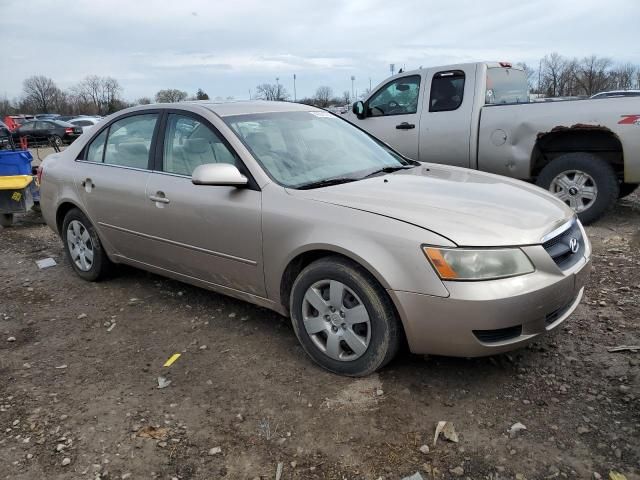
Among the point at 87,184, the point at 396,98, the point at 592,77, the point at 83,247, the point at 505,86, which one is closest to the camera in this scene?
the point at 87,184

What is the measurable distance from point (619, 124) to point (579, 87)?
57937 mm

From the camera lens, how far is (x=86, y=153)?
191 inches

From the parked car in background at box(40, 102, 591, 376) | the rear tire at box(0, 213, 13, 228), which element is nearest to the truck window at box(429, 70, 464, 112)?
the parked car in background at box(40, 102, 591, 376)

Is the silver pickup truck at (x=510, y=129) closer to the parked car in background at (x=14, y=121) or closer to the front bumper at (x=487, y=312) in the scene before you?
the front bumper at (x=487, y=312)

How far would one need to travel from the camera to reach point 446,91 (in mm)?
6973

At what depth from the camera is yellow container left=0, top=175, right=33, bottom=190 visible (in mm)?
7324

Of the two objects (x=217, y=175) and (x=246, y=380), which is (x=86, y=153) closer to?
(x=217, y=175)

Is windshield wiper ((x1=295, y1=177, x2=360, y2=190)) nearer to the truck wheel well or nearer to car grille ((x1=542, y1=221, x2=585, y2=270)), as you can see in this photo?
car grille ((x1=542, y1=221, x2=585, y2=270))

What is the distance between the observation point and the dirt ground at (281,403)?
8.11 ft

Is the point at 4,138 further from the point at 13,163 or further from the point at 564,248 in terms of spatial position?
the point at 564,248

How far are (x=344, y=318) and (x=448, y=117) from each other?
457 cm

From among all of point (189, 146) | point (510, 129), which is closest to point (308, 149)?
point (189, 146)

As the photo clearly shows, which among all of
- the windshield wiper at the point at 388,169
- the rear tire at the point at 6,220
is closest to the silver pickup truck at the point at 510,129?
the windshield wiper at the point at 388,169

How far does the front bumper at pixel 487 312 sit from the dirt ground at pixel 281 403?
0.34 m
